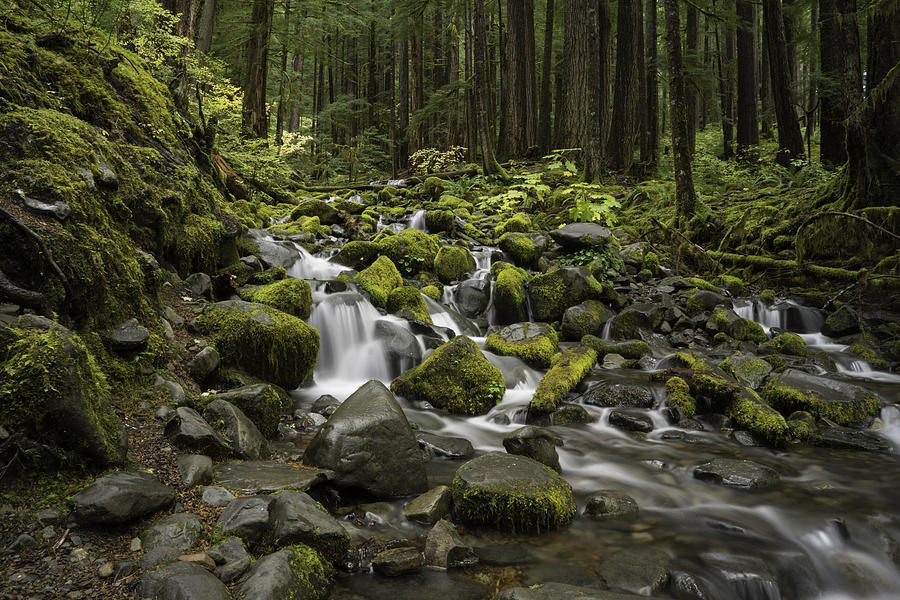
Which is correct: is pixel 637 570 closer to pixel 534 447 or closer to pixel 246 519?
pixel 534 447

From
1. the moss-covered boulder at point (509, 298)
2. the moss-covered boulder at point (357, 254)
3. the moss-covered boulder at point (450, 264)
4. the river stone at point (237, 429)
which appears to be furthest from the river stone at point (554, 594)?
the moss-covered boulder at point (357, 254)

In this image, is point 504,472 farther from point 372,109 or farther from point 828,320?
point 372,109

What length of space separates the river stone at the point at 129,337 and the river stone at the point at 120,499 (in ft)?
4.89

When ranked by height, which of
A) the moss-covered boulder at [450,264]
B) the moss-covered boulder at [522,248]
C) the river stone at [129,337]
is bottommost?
the river stone at [129,337]

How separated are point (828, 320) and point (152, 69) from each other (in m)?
12.7

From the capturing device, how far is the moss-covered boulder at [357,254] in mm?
10266

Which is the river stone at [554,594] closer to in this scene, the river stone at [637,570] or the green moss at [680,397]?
the river stone at [637,570]

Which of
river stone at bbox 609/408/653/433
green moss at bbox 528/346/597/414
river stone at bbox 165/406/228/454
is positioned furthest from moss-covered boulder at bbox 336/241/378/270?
river stone at bbox 165/406/228/454

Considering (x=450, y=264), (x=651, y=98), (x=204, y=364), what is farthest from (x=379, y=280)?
(x=651, y=98)

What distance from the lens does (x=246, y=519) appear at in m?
2.79

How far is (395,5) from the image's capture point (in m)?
19.4

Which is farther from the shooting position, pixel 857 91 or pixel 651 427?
pixel 857 91

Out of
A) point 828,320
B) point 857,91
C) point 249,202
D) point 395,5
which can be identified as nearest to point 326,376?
point 249,202

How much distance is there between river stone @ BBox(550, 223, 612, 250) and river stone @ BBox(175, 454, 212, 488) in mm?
9784
